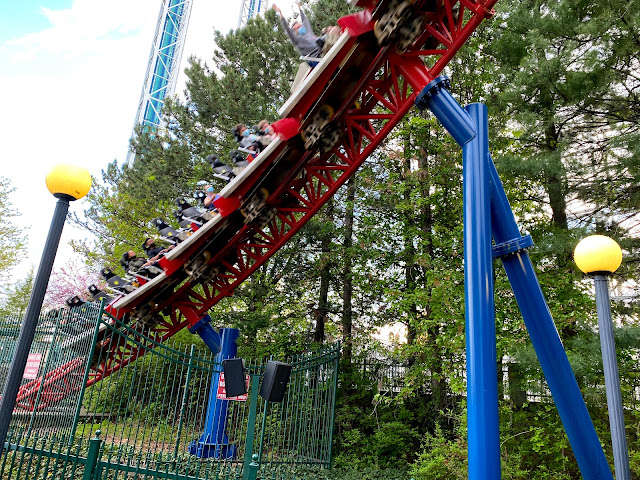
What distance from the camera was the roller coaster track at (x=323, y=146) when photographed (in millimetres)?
5406

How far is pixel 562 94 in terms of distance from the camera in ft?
25.6

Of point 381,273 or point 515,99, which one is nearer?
point 515,99

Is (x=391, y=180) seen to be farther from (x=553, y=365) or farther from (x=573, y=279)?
(x=553, y=365)

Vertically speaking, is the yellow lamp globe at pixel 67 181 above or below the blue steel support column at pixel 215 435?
above

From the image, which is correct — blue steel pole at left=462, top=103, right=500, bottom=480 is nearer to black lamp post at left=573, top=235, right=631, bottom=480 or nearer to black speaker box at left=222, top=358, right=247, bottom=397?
black lamp post at left=573, top=235, right=631, bottom=480

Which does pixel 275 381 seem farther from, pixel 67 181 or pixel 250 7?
pixel 250 7

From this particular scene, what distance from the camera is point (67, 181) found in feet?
13.1

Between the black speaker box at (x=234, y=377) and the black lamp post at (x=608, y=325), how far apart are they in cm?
336

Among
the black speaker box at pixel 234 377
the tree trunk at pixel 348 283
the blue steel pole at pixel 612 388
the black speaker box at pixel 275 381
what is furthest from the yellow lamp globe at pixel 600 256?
the tree trunk at pixel 348 283

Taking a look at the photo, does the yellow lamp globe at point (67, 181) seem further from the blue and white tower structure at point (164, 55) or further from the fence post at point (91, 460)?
the blue and white tower structure at point (164, 55)

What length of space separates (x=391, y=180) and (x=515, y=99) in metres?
4.13

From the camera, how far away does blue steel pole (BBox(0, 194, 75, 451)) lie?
3.52m

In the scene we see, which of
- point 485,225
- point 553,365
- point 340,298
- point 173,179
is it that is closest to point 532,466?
point 553,365

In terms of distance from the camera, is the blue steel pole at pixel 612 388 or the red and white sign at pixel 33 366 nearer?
the blue steel pole at pixel 612 388
